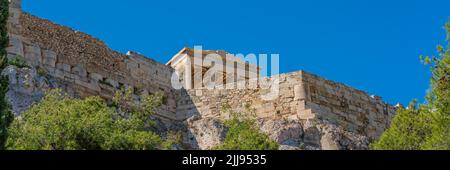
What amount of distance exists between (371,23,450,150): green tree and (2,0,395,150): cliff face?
3.63m

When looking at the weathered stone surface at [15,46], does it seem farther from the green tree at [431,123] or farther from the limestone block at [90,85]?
the green tree at [431,123]

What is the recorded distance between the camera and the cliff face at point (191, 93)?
28016 mm

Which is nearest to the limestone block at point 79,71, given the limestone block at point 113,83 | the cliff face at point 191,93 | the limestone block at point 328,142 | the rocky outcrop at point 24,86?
the cliff face at point 191,93

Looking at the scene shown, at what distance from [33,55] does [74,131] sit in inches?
312

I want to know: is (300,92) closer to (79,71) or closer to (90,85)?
(90,85)

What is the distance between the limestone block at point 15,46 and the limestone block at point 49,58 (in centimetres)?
77

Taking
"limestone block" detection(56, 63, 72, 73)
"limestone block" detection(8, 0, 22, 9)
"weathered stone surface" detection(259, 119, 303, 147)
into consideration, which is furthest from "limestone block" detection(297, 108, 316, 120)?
"limestone block" detection(8, 0, 22, 9)

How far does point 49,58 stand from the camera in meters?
28.9
